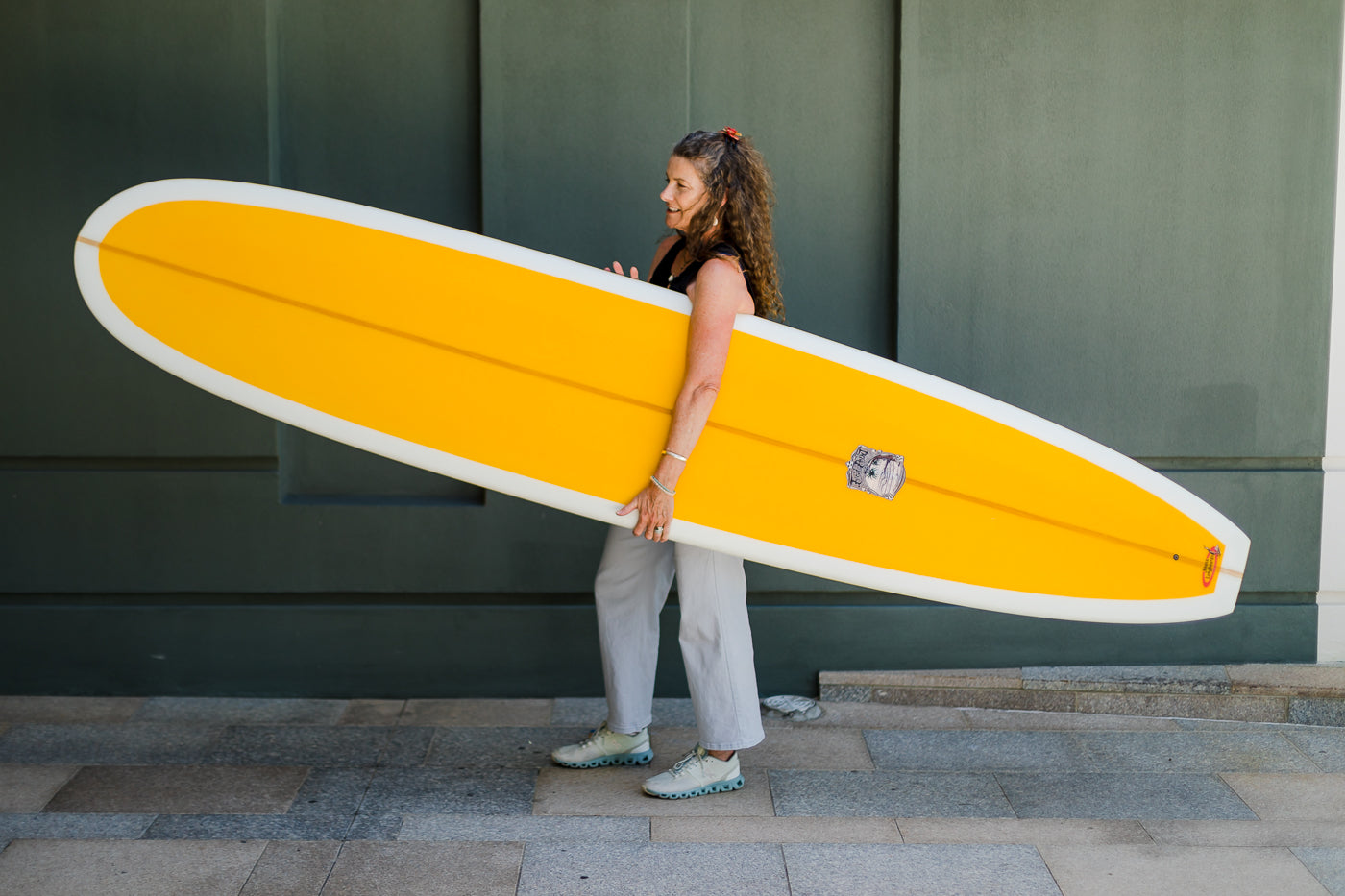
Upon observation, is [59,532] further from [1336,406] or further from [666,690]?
[1336,406]

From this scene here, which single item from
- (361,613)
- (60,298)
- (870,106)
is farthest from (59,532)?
(870,106)

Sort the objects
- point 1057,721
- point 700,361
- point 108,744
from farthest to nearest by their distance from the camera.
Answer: point 1057,721 → point 108,744 → point 700,361

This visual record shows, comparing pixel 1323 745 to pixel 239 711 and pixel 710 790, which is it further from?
pixel 239 711

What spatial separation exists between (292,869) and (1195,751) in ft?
7.44

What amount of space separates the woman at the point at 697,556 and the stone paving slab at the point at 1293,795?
118 centimetres

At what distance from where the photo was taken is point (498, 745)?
127 inches

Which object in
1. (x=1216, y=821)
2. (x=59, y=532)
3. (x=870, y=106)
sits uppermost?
(x=870, y=106)

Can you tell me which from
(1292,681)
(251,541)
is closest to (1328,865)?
(1292,681)

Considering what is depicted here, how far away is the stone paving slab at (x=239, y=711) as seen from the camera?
3.41 metres

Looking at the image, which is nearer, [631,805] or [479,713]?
[631,805]

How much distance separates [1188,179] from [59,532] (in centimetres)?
342

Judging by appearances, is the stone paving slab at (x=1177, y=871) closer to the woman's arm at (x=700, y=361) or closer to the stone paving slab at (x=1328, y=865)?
the stone paving slab at (x=1328, y=865)

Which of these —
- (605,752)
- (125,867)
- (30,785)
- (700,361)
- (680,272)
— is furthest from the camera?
(605,752)

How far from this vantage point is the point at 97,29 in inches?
137
